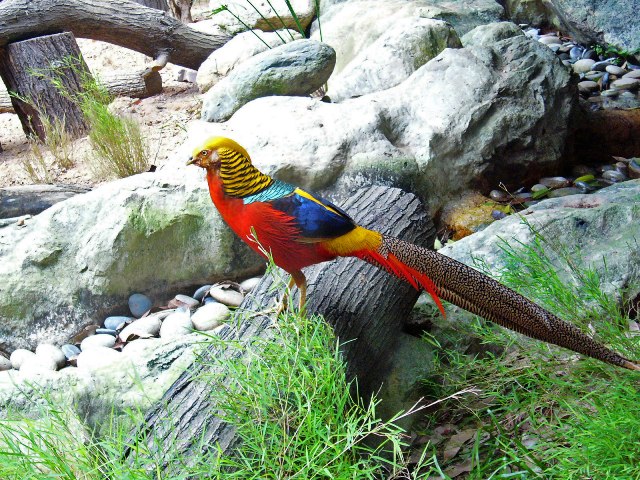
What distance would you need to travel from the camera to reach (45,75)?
5512mm

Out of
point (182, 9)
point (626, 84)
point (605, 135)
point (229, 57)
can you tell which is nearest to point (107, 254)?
point (229, 57)

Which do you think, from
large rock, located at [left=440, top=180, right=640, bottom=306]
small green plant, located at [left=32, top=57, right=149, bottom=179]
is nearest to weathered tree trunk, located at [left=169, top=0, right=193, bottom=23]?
small green plant, located at [left=32, top=57, right=149, bottom=179]

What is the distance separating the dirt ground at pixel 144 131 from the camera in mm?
5281

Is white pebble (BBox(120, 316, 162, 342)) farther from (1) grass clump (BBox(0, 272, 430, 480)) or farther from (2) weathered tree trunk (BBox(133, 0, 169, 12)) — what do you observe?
(2) weathered tree trunk (BBox(133, 0, 169, 12))

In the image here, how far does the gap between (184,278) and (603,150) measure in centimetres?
306

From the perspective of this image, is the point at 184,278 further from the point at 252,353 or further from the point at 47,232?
the point at 252,353

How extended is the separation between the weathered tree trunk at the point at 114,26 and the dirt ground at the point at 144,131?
366 mm

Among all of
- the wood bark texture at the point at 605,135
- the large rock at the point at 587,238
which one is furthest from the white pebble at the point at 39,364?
the wood bark texture at the point at 605,135

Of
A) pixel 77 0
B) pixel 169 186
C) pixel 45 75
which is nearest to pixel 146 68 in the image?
pixel 77 0

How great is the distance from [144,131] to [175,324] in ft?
8.48

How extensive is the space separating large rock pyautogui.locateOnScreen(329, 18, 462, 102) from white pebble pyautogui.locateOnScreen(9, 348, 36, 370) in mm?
2607

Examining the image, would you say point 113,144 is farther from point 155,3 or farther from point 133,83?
point 155,3

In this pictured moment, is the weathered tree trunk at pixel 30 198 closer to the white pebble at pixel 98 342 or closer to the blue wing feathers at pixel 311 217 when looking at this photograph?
the white pebble at pixel 98 342

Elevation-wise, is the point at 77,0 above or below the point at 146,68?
above
